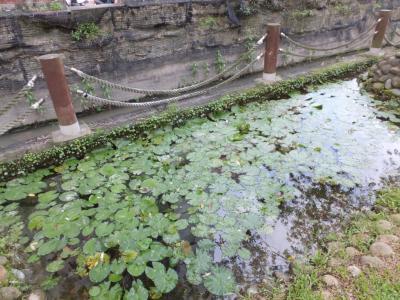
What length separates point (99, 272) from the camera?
2941mm

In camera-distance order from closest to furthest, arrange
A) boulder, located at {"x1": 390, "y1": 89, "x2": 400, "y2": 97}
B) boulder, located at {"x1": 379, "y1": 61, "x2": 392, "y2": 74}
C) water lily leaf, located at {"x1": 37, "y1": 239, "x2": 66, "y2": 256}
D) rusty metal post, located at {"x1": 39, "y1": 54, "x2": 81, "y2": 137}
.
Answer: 1. water lily leaf, located at {"x1": 37, "y1": 239, "x2": 66, "y2": 256}
2. rusty metal post, located at {"x1": 39, "y1": 54, "x2": 81, "y2": 137}
3. boulder, located at {"x1": 390, "y1": 89, "x2": 400, "y2": 97}
4. boulder, located at {"x1": 379, "y1": 61, "x2": 392, "y2": 74}

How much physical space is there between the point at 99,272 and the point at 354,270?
243 centimetres

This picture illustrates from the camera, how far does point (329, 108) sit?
641 cm

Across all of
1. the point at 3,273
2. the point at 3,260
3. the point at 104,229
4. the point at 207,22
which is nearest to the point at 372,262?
the point at 104,229

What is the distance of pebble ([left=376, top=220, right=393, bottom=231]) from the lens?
3.26 m

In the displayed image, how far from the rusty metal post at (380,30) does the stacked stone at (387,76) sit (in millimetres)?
2399

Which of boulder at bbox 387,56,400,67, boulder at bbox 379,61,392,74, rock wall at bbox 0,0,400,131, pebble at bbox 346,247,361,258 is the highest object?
rock wall at bbox 0,0,400,131

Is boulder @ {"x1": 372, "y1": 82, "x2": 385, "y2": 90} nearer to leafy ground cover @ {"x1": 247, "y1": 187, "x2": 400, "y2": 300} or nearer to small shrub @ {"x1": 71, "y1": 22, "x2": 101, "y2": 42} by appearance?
leafy ground cover @ {"x1": 247, "y1": 187, "x2": 400, "y2": 300}

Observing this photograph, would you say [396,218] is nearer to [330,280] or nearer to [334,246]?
[334,246]

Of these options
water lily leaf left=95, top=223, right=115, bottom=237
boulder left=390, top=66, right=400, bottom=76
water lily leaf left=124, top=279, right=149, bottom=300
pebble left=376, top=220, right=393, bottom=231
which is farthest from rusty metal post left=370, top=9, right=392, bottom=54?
water lily leaf left=124, top=279, right=149, bottom=300

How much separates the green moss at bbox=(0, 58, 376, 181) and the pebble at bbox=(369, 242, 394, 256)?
3780mm

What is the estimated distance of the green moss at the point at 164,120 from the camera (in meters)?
4.48

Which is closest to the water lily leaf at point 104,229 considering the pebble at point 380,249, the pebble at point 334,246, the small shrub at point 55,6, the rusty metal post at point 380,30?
the pebble at point 334,246

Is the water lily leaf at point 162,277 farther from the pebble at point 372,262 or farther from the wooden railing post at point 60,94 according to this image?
the wooden railing post at point 60,94
